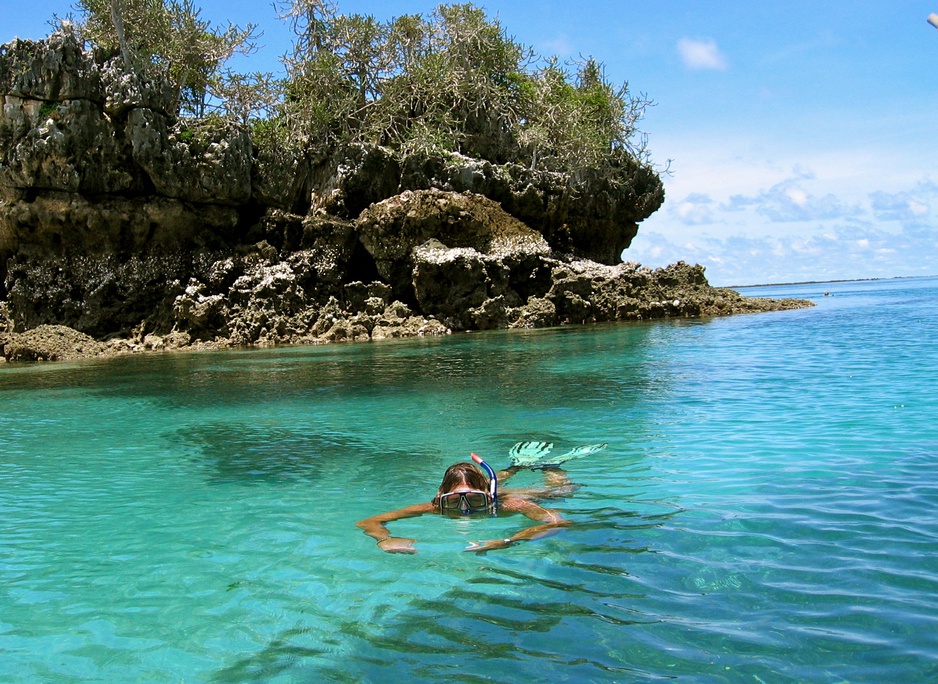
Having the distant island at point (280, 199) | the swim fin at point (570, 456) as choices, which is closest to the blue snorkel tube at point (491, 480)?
the swim fin at point (570, 456)

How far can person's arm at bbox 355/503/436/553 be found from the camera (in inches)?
194

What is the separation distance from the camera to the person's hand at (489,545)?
484 centimetres

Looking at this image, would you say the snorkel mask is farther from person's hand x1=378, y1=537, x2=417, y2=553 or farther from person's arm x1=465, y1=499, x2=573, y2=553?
person's hand x1=378, y1=537, x2=417, y2=553

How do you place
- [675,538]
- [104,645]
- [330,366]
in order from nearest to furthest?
[104,645], [675,538], [330,366]

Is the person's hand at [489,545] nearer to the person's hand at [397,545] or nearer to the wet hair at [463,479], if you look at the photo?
the person's hand at [397,545]

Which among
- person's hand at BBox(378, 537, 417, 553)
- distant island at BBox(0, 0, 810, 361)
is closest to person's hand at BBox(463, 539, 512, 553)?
person's hand at BBox(378, 537, 417, 553)

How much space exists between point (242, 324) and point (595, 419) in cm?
1864

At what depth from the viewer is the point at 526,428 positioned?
9.02 meters

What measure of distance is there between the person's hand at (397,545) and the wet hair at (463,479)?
49cm

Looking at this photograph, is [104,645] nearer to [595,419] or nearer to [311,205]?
[595,419]

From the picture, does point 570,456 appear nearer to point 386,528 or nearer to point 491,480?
point 491,480

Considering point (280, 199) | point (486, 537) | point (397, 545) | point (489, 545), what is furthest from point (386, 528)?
point (280, 199)

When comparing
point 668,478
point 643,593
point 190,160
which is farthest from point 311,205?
point 643,593

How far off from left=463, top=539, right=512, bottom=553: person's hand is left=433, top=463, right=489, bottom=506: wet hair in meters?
Result: 0.52
